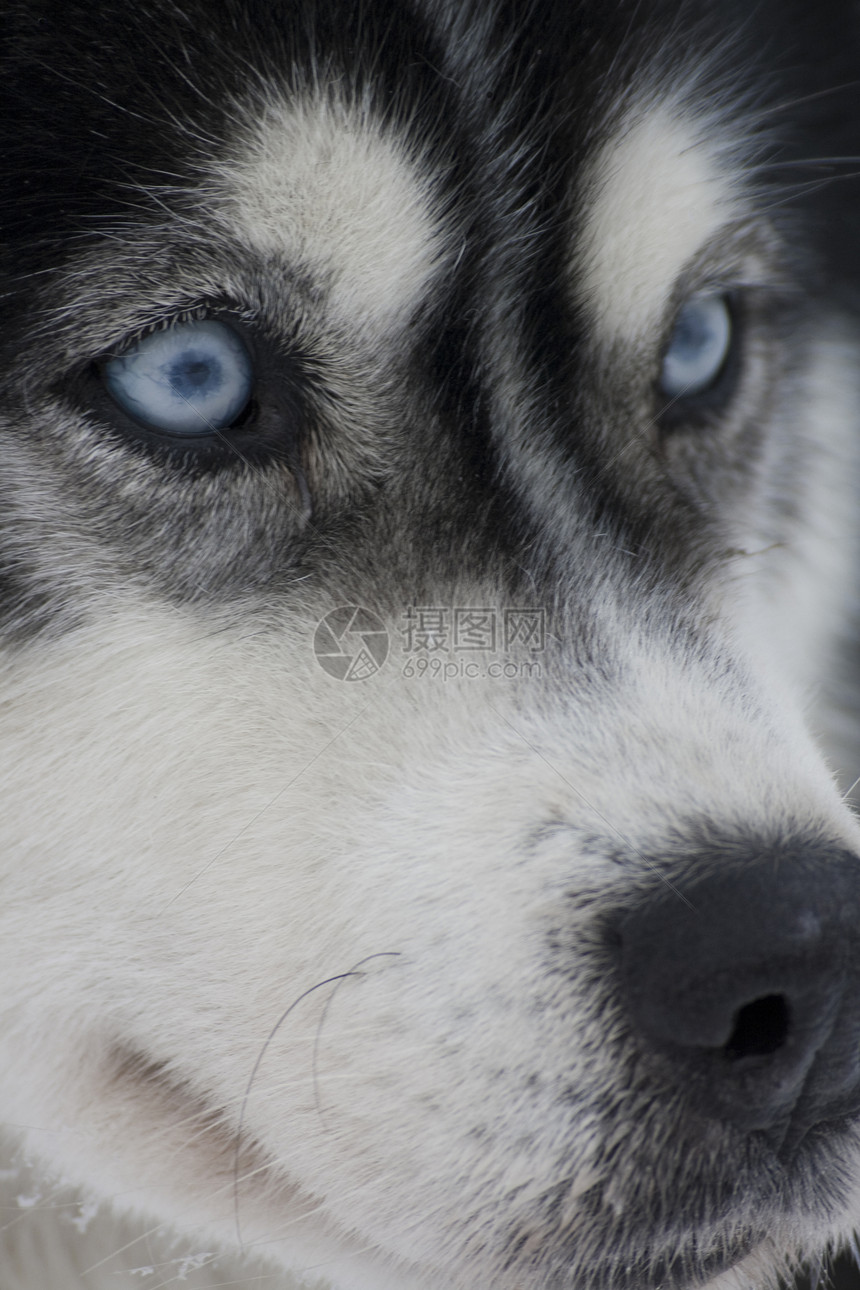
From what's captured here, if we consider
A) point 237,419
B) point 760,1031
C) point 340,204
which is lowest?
point 760,1031

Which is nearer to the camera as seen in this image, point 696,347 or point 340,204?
point 340,204

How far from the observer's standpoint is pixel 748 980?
536mm

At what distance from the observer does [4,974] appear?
67 centimetres

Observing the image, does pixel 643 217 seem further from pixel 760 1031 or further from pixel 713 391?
pixel 760 1031

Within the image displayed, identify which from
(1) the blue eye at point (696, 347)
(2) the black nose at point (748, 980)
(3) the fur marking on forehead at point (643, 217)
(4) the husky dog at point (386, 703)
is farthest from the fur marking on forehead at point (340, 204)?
(2) the black nose at point (748, 980)

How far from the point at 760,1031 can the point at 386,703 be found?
0.24 meters

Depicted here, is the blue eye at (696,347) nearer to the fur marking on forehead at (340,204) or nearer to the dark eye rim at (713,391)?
the dark eye rim at (713,391)

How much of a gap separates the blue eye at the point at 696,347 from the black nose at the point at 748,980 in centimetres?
37

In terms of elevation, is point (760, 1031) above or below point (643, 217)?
below

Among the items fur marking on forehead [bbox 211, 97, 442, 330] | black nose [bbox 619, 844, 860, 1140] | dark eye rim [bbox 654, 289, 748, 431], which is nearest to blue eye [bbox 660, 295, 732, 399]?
dark eye rim [bbox 654, 289, 748, 431]

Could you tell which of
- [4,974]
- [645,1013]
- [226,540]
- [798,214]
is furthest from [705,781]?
[798,214]

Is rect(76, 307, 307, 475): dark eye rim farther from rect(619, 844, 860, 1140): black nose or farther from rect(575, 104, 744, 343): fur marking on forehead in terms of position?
rect(619, 844, 860, 1140): black nose

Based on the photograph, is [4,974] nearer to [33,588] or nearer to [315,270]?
[33,588]

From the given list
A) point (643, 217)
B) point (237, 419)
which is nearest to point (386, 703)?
point (237, 419)
